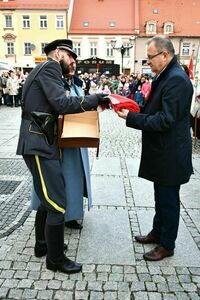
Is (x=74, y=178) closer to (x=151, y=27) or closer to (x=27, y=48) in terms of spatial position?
(x=27, y=48)

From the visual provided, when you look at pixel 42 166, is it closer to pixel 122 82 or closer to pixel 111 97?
pixel 111 97

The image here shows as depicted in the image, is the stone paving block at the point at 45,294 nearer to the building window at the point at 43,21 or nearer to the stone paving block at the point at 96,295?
the stone paving block at the point at 96,295

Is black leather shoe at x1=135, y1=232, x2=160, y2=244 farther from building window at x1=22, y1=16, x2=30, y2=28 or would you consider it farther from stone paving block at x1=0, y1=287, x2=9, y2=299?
building window at x1=22, y1=16, x2=30, y2=28

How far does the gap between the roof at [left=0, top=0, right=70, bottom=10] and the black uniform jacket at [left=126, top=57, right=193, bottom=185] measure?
43329 mm

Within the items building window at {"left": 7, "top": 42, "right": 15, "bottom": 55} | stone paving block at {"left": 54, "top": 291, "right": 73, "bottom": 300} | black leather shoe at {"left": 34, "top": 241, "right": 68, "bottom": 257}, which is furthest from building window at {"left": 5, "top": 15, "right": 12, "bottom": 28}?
stone paving block at {"left": 54, "top": 291, "right": 73, "bottom": 300}

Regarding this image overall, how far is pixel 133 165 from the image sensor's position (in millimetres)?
6324

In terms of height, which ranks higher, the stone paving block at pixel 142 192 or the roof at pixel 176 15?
the roof at pixel 176 15

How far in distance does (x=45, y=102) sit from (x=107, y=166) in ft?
→ 11.9

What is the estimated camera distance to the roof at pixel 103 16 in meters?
46.2

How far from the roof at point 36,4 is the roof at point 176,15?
11169 mm

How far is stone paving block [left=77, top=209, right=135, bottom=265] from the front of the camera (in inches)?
124

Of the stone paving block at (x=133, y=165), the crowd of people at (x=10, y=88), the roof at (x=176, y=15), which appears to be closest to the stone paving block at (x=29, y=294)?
the stone paving block at (x=133, y=165)

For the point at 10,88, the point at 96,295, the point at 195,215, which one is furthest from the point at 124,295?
the point at 10,88

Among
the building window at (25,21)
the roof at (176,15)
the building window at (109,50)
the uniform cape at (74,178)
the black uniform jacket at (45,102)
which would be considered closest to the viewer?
the black uniform jacket at (45,102)
